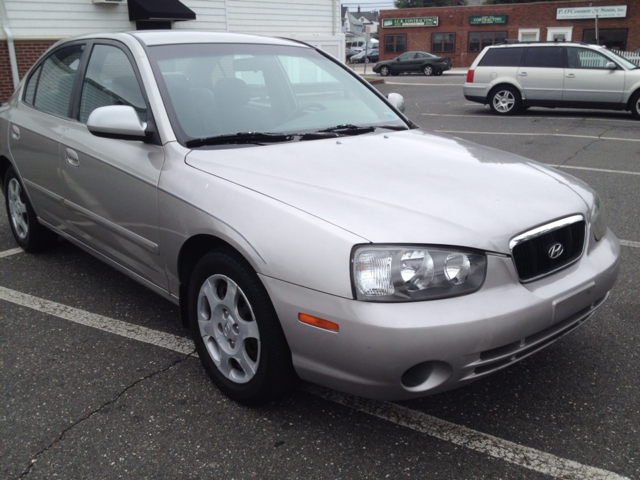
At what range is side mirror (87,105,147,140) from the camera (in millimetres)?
2990

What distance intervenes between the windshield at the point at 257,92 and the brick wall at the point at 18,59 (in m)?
12.7

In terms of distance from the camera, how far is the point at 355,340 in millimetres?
2213

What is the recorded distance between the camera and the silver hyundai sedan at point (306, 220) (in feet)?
7.38

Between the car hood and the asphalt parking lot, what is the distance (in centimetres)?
86

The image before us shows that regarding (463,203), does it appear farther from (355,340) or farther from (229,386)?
(229,386)

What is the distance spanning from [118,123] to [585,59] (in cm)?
1306

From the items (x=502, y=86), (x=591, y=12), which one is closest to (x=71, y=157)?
(x=502, y=86)

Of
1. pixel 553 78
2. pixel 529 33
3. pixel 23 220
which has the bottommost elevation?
pixel 23 220

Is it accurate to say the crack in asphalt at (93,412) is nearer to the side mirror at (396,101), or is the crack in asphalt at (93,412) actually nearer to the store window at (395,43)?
the side mirror at (396,101)

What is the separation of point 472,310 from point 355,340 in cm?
45

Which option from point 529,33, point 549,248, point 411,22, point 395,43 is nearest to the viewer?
point 549,248

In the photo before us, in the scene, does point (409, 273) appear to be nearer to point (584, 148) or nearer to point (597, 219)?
point (597, 219)

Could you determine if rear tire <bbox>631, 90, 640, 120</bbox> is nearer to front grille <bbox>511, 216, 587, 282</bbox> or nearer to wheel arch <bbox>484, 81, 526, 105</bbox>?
wheel arch <bbox>484, 81, 526, 105</bbox>

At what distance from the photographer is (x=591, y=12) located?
40375 millimetres
